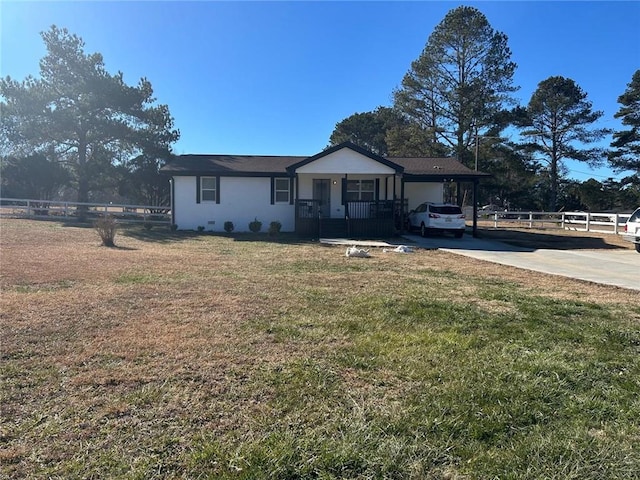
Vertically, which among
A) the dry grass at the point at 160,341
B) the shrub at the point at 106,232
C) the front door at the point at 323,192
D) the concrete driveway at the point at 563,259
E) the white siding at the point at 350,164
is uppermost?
the white siding at the point at 350,164

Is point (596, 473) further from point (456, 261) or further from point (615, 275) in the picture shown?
point (456, 261)

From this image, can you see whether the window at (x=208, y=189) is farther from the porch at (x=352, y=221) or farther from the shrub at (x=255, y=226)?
the porch at (x=352, y=221)

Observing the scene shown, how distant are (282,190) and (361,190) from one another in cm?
383

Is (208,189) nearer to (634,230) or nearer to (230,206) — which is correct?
(230,206)

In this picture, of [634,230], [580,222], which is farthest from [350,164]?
[580,222]

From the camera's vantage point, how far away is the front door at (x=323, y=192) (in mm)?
20188

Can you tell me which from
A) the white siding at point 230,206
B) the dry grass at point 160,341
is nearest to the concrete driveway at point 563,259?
the dry grass at point 160,341

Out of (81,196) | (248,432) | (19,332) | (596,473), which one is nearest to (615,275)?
(596,473)

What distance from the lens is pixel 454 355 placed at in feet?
13.0

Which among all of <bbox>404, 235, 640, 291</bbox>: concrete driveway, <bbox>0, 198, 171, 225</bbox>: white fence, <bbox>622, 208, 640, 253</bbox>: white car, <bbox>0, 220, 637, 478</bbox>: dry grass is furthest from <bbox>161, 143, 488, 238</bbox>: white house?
<bbox>0, 220, 637, 478</bbox>: dry grass

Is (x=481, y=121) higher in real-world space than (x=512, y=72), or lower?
lower

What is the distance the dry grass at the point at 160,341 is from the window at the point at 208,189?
994 centimetres

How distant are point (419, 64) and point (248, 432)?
3780cm

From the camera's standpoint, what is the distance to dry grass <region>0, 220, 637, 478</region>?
8.39ft
